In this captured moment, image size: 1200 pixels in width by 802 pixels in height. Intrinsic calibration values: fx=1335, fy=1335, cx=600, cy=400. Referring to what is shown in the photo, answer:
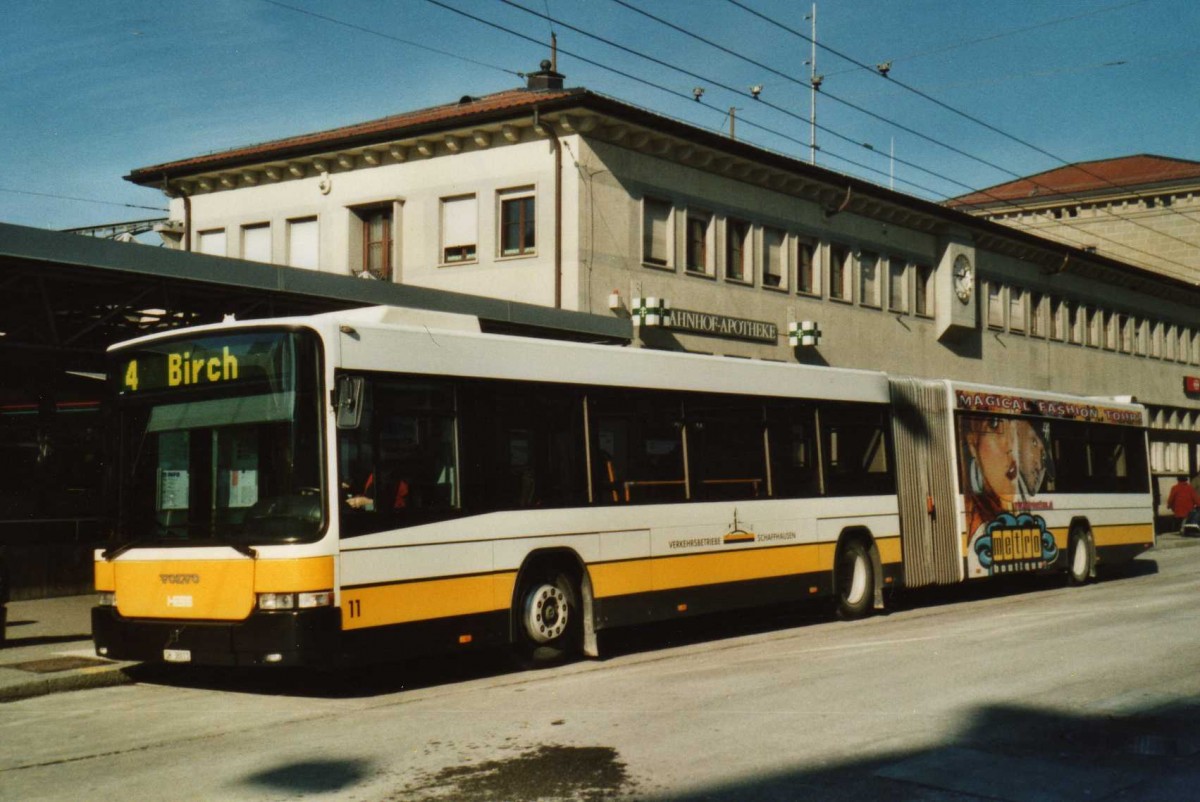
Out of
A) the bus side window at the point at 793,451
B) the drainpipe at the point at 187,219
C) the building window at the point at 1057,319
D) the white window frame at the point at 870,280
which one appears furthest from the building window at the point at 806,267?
the bus side window at the point at 793,451

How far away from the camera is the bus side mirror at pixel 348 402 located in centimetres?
996

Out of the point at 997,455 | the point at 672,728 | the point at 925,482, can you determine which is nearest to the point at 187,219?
the point at 997,455

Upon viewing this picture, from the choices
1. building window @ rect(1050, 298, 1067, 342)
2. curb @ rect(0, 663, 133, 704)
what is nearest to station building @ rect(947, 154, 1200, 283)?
building window @ rect(1050, 298, 1067, 342)

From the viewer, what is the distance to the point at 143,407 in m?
11.1

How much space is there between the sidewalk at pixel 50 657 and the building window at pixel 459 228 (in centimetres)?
1430

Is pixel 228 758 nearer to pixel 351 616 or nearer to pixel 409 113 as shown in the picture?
pixel 351 616

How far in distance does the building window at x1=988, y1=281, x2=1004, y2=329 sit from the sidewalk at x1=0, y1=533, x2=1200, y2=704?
105ft

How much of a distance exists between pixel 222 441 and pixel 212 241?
24591mm

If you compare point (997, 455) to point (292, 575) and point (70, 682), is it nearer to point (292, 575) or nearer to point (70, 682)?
point (292, 575)

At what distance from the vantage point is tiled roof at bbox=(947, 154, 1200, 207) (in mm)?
61031

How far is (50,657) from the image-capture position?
40.1 ft

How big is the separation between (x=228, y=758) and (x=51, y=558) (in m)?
10.8

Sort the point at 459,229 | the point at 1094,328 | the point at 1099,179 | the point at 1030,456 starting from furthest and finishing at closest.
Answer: the point at 1099,179 < the point at 1094,328 < the point at 459,229 < the point at 1030,456

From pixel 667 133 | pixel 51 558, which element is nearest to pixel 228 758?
pixel 51 558
